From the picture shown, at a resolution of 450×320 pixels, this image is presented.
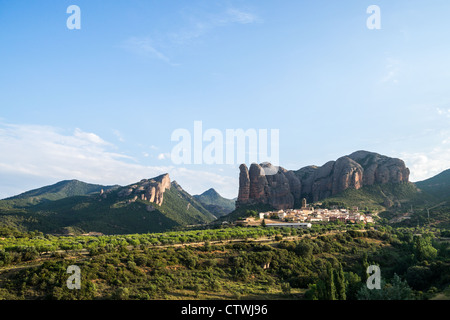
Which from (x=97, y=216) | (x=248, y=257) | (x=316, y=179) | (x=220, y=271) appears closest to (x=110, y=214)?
(x=97, y=216)

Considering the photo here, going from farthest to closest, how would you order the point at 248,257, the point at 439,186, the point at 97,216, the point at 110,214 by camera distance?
the point at 439,186 → the point at 110,214 → the point at 97,216 → the point at 248,257

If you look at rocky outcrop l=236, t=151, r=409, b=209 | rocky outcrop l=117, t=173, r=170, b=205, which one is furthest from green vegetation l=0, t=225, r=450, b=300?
rocky outcrop l=117, t=173, r=170, b=205

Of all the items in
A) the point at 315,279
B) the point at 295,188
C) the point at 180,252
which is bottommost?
the point at 315,279

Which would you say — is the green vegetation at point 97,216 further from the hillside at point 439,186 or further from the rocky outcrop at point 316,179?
the hillside at point 439,186

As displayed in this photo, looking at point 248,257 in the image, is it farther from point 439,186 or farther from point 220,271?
point 439,186

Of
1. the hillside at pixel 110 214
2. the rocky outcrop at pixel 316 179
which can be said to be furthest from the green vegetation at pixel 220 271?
the rocky outcrop at pixel 316 179
